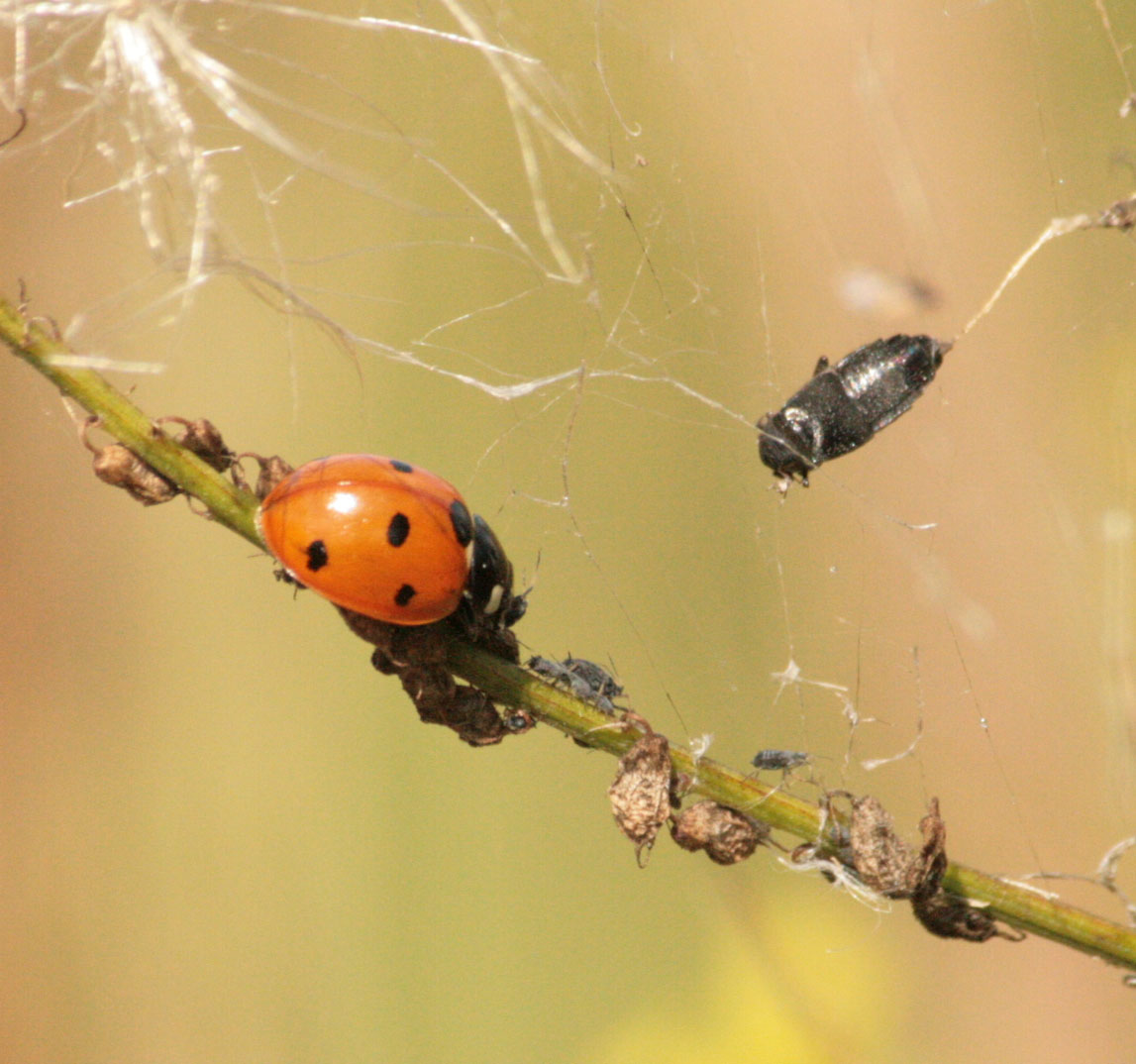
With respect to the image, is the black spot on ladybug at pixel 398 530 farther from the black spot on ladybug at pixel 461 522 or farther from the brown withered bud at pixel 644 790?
the brown withered bud at pixel 644 790

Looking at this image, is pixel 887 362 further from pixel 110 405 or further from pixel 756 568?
pixel 756 568

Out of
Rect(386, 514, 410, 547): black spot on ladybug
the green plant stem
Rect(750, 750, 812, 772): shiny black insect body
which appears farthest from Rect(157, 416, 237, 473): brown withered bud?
Rect(750, 750, 812, 772): shiny black insect body

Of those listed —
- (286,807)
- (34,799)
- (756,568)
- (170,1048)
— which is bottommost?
(170,1048)

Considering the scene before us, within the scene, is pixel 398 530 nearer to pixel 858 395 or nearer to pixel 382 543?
pixel 382 543

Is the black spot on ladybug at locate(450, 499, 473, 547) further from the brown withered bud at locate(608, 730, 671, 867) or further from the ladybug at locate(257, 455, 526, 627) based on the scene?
the brown withered bud at locate(608, 730, 671, 867)

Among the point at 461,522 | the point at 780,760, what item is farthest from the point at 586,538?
the point at 780,760

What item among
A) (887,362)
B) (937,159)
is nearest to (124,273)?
(937,159)
